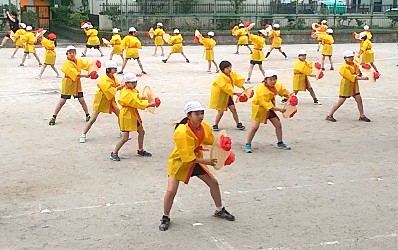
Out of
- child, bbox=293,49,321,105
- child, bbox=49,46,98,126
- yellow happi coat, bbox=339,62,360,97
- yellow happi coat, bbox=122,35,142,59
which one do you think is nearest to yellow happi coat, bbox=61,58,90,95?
child, bbox=49,46,98,126

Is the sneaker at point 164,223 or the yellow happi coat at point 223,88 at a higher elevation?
the yellow happi coat at point 223,88

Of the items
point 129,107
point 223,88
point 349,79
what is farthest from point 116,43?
point 129,107

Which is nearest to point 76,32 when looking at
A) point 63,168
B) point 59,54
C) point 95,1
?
point 95,1

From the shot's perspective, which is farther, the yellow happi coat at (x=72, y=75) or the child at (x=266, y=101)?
the yellow happi coat at (x=72, y=75)

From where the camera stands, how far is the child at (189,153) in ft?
21.8

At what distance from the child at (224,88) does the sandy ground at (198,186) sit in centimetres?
61

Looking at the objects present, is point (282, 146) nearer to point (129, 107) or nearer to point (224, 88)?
point (224, 88)

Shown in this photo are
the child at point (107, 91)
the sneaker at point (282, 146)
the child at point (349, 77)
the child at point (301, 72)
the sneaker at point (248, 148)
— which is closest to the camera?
the sneaker at point (248, 148)

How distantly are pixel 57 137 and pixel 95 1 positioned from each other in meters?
25.7

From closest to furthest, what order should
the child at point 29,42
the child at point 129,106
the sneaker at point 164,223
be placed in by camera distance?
1. the sneaker at point 164,223
2. the child at point 129,106
3. the child at point 29,42

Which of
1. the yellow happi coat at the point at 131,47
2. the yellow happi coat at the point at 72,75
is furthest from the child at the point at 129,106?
the yellow happi coat at the point at 131,47

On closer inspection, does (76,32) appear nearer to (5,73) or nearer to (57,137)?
(5,73)

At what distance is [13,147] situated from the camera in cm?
1062

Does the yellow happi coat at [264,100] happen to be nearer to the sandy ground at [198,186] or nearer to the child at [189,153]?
the sandy ground at [198,186]
